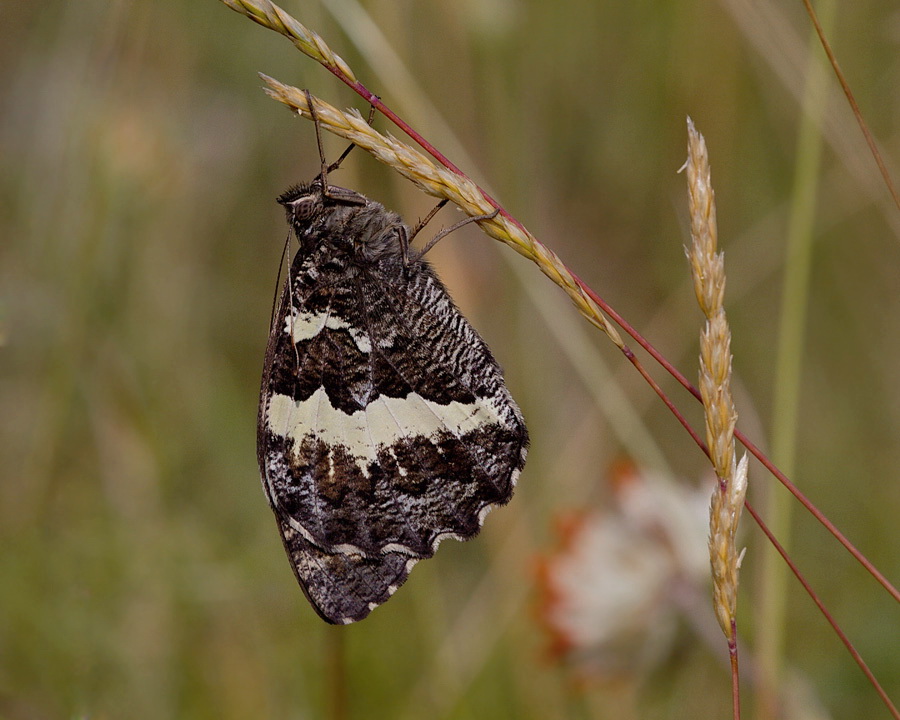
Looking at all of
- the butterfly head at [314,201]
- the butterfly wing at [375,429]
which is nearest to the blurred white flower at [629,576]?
the butterfly wing at [375,429]

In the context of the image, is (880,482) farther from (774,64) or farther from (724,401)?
(724,401)

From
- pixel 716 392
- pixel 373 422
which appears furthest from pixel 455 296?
pixel 716 392

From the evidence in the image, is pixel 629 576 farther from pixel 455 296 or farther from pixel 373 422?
pixel 455 296

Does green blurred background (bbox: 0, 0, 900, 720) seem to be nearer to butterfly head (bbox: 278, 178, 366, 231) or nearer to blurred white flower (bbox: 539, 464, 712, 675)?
blurred white flower (bbox: 539, 464, 712, 675)

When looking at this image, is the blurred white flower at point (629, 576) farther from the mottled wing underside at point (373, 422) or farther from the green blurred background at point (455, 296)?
the mottled wing underside at point (373, 422)

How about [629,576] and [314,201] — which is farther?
[629,576]

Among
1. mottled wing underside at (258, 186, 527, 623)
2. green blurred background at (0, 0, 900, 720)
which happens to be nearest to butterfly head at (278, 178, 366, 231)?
mottled wing underside at (258, 186, 527, 623)

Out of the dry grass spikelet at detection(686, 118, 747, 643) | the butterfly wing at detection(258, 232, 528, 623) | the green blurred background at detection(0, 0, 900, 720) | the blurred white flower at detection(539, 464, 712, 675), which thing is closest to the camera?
the dry grass spikelet at detection(686, 118, 747, 643)

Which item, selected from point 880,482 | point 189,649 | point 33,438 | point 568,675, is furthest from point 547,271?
point 880,482
